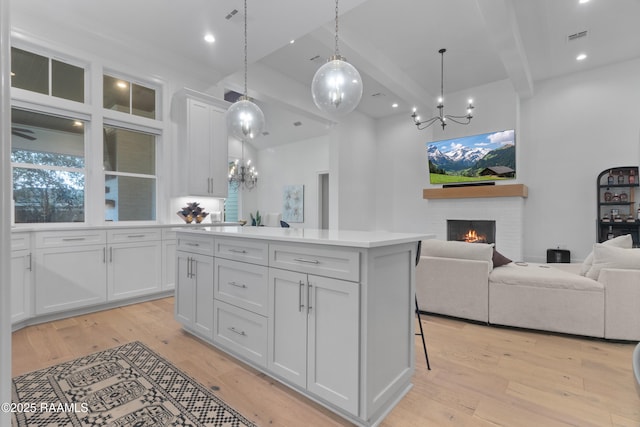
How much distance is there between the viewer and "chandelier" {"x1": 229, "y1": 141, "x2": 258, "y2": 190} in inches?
368

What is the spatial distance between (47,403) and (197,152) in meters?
3.24

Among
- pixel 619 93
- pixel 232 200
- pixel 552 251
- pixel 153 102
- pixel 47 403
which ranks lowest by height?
pixel 47 403

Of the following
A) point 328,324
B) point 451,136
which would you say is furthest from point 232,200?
point 328,324

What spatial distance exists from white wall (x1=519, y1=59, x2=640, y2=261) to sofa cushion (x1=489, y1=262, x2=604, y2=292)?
3.49 m

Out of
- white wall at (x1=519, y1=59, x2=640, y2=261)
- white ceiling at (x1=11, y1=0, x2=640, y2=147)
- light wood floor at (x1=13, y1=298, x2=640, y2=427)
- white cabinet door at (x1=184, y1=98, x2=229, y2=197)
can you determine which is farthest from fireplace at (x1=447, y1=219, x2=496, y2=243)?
white cabinet door at (x1=184, y1=98, x2=229, y2=197)

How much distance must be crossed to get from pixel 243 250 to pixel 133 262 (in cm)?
220

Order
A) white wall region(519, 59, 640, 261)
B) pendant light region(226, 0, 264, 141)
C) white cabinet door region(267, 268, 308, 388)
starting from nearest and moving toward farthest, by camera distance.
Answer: white cabinet door region(267, 268, 308, 388), pendant light region(226, 0, 264, 141), white wall region(519, 59, 640, 261)

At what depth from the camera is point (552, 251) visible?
5.62m

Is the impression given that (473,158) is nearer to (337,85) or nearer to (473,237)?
(473,237)

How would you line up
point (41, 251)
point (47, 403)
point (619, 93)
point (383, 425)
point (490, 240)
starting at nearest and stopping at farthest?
point (383, 425)
point (47, 403)
point (41, 251)
point (619, 93)
point (490, 240)

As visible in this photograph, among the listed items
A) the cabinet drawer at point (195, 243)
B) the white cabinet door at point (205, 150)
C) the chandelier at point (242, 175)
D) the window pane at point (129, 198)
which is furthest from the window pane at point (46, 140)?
the chandelier at point (242, 175)

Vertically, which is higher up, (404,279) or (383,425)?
(404,279)

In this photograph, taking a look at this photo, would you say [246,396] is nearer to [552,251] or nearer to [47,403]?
[47,403]

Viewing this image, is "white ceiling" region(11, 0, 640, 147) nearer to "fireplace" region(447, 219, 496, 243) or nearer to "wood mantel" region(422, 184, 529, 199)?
"wood mantel" region(422, 184, 529, 199)
